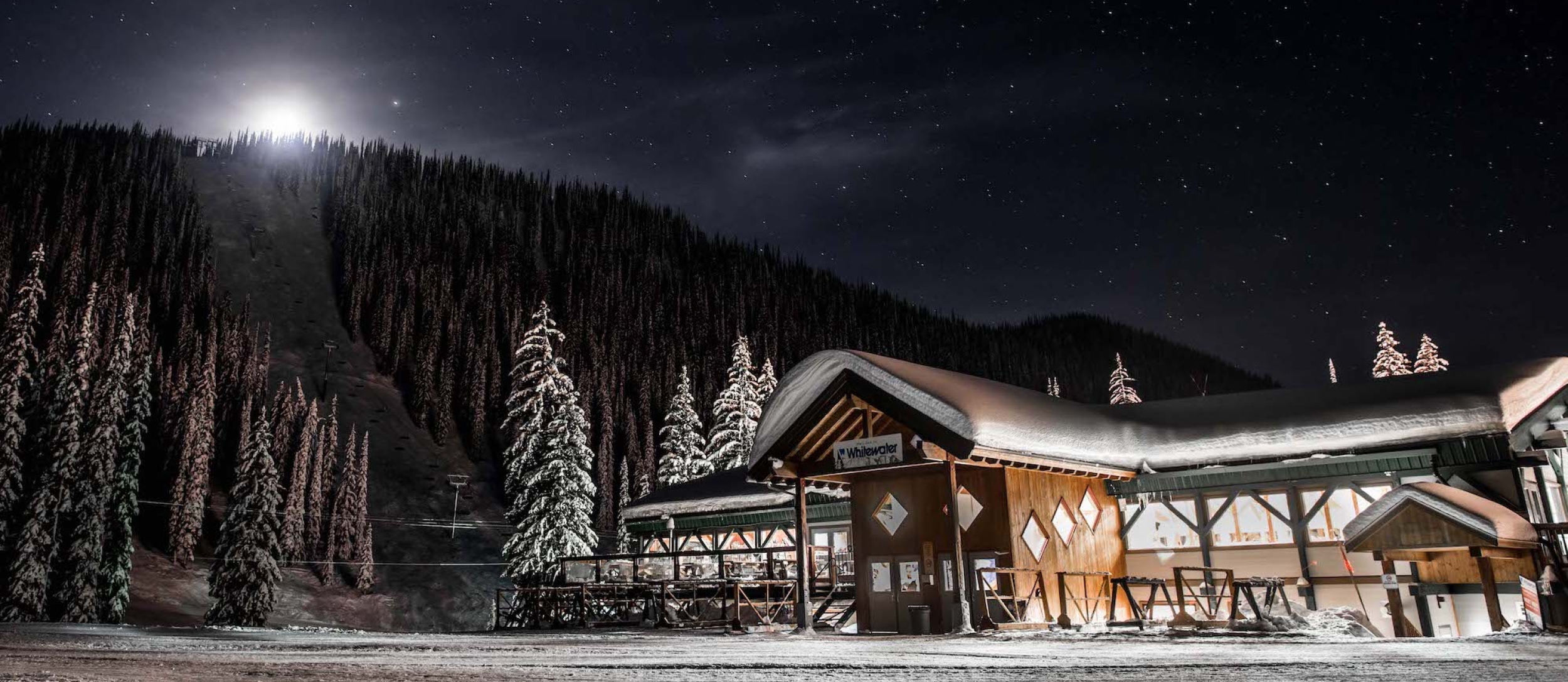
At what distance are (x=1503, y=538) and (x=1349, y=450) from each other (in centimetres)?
446

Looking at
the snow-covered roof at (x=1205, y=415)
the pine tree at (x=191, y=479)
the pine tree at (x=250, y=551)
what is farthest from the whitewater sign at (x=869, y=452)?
the pine tree at (x=191, y=479)

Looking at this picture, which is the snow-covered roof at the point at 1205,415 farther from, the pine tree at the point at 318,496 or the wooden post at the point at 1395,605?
the pine tree at the point at 318,496

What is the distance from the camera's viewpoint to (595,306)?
121 m

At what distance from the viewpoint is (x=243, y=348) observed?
90875 mm

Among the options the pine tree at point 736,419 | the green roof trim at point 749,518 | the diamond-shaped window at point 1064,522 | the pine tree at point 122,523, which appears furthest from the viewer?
the pine tree at point 122,523

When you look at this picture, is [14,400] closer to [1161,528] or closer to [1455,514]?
[1161,528]

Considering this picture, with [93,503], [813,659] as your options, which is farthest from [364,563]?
[813,659]

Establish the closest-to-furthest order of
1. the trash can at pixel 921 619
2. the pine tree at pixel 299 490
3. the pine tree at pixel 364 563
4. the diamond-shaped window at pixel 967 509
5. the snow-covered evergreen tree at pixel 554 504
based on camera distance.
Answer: the trash can at pixel 921 619 → the diamond-shaped window at pixel 967 509 → the snow-covered evergreen tree at pixel 554 504 → the pine tree at pixel 299 490 → the pine tree at pixel 364 563

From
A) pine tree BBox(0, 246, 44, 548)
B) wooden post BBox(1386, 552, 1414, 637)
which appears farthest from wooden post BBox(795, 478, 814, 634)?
pine tree BBox(0, 246, 44, 548)

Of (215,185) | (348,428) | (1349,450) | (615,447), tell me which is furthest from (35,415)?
(215,185)

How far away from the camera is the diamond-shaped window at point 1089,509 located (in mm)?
20203

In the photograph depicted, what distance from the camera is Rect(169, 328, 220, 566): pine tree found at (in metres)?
66.0

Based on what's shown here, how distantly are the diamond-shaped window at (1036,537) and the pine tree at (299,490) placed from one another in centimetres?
6480

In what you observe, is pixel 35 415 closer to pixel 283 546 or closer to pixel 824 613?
pixel 283 546
